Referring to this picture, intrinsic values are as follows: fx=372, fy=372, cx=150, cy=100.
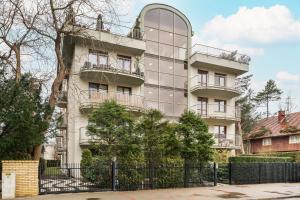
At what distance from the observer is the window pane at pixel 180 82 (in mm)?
33066

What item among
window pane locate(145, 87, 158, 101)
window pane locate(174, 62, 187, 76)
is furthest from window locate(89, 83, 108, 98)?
window pane locate(174, 62, 187, 76)

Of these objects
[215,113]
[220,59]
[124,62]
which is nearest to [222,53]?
[220,59]

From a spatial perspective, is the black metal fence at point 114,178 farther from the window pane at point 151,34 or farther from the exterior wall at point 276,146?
the exterior wall at point 276,146

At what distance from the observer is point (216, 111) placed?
34.7 metres

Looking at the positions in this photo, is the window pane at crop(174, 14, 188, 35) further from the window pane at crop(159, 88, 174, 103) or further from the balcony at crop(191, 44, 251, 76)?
the window pane at crop(159, 88, 174, 103)

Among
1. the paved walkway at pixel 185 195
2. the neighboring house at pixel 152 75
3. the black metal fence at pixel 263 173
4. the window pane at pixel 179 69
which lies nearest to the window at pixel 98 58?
the neighboring house at pixel 152 75

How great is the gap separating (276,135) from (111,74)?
84.9 feet

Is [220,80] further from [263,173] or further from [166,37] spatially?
[263,173]

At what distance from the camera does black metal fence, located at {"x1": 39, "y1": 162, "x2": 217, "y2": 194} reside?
17.7 meters

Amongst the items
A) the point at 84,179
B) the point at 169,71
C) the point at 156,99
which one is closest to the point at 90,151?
the point at 84,179

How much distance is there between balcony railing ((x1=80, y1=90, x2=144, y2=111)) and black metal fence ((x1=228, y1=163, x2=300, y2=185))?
9.21 meters

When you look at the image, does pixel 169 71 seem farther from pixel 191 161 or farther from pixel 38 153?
pixel 38 153

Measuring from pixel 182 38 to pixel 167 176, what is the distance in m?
17.4

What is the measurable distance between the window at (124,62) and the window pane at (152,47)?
237cm
